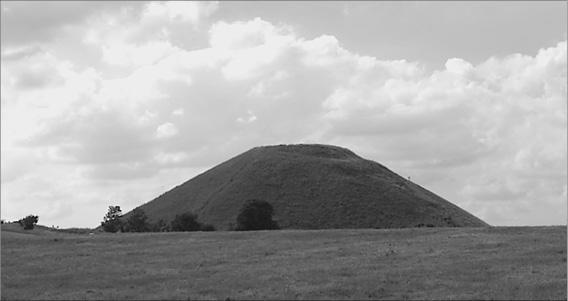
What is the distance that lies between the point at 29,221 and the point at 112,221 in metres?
15.0

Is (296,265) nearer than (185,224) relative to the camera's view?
Yes

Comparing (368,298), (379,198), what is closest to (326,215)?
(379,198)

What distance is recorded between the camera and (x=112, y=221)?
303 feet

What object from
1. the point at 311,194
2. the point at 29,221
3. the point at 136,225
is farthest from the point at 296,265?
the point at 311,194

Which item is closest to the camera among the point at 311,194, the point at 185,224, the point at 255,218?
the point at 255,218

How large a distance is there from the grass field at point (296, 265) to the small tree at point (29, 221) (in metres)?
21.2

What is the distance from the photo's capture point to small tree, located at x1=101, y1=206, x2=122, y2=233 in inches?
3595

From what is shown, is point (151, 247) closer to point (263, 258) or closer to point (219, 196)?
point (263, 258)

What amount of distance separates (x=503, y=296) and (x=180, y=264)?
18271mm

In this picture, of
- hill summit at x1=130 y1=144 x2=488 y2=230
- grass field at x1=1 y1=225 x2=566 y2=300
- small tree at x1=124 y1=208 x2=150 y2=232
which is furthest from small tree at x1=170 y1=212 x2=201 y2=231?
grass field at x1=1 y1=225 x2=566 y2=300

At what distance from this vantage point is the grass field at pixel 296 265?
34000 millimetres

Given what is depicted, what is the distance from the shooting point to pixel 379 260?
41.6m

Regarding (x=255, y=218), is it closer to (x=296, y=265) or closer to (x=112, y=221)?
(x=112, y=221)

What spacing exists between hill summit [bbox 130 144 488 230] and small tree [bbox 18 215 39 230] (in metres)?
30.8
